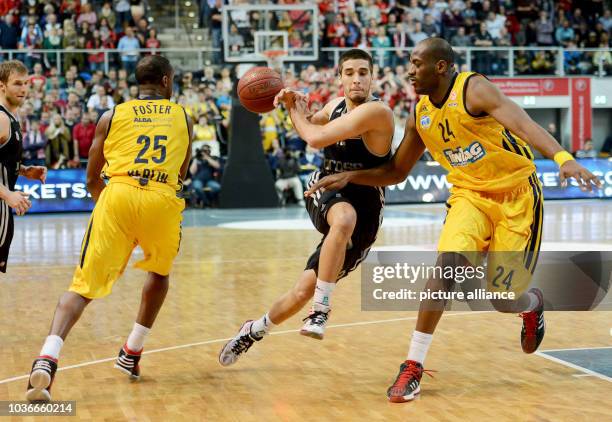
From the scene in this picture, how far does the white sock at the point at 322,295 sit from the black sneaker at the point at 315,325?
30 mm

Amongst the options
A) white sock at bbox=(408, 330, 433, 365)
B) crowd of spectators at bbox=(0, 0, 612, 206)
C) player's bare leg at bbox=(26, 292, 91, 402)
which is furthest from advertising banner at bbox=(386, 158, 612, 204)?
player's bare leg at bbox=(26, 292, 91, 402)

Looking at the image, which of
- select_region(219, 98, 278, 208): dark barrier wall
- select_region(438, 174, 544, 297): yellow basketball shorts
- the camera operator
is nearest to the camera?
select_region(438, 174, 544, 297): yellow basketball shorts

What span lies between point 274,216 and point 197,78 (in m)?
4.88

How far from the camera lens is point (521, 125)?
4941 millimetres

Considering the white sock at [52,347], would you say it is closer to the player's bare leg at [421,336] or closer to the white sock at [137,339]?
the white sock at [137,339]

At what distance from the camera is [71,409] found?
4.87 meters

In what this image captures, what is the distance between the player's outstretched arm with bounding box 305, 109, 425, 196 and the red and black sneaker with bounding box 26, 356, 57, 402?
1846mm

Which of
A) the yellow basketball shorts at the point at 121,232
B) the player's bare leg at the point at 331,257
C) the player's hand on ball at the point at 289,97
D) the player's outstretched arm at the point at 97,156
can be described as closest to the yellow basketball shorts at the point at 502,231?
the player's bare leg at the point at 331,257

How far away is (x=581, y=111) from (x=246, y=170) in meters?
9.95

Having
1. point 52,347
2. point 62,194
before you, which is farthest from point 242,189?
point 52,347

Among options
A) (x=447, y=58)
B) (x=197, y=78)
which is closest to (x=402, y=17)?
(x=197, y=78)

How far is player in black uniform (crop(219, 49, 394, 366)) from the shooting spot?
5449mm

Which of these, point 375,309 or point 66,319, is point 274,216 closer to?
point 375,309

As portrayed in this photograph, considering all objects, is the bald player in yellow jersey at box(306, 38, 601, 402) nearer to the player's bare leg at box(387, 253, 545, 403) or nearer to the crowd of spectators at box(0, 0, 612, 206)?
the player's bare leg at box(387, 253, 545, 403)
